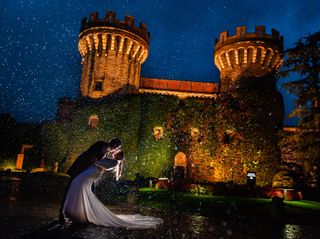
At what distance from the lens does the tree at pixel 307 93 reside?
16.4 metres

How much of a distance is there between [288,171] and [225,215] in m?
13.2

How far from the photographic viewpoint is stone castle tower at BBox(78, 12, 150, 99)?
27.2m

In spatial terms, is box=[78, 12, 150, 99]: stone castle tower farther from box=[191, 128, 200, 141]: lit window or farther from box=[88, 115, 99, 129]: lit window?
box=[191, 128, 200, 141]: lit window

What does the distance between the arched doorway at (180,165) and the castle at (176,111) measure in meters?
0.08

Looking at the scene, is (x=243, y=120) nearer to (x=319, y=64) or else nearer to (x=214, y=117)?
(x=214, y=117)

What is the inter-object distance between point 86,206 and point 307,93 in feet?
52.9


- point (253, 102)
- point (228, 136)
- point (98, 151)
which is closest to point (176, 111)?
point (228, 136)

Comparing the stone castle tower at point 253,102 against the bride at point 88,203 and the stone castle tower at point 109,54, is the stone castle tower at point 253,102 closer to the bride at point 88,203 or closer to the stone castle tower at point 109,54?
the stone castle tower at point 109,54

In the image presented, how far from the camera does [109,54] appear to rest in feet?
90.6

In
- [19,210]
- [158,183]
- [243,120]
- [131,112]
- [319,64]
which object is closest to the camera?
[19,210]

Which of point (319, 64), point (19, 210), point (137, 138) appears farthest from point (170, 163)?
point (19, 210)

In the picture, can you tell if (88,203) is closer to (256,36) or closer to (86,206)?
(86,206)

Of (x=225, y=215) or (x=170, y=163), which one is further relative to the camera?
(x=170, y=163)

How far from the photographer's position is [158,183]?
19.1 meters
